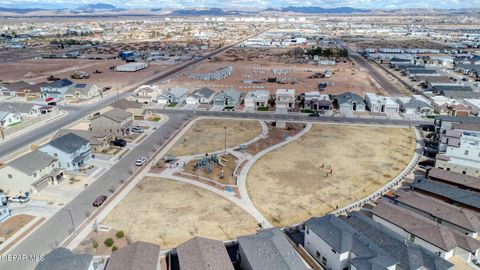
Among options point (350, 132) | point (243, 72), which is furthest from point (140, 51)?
point (350, 132)

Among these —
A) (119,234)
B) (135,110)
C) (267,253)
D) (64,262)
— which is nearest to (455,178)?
(267,253)

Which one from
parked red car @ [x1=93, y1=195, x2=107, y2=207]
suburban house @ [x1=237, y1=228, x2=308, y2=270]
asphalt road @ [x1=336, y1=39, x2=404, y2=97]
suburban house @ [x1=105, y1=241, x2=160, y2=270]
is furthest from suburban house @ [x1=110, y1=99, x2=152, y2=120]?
asphalt road @ [x1=336, y1=39, x2=404, y2=97]

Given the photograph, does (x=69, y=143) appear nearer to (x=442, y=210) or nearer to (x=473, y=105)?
(x=442, y=210)

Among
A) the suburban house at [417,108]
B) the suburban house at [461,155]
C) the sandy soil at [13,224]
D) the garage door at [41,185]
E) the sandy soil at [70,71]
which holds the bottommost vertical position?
the sandy soil at [13,224]

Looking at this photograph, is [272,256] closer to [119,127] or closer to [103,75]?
[119,127]

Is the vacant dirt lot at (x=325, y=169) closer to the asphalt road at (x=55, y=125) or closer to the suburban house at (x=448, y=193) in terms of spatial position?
the suburban house at (x=448, y=193)

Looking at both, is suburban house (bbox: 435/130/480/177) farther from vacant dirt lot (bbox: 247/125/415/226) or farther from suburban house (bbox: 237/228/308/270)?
suburban house (bbox: 237/228/308/270)

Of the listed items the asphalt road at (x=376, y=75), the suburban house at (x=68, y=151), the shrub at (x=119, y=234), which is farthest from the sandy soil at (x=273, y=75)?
the shrub at (x=119, y=234)
